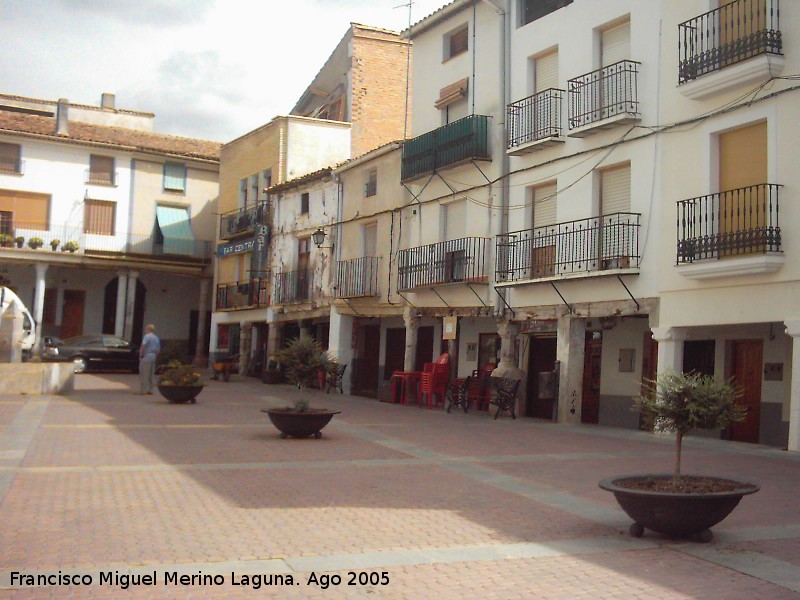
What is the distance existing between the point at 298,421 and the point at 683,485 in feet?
26.0

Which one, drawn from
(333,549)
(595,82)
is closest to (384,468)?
(333,549)

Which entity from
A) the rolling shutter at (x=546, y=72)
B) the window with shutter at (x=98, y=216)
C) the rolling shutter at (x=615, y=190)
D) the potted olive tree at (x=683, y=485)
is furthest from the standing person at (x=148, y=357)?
the window with shutter at (x=98, y=216)

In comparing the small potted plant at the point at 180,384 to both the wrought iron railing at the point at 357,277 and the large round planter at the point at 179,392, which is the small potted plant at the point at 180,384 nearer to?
the large round planter at the point at 179,392

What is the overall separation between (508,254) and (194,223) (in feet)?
84.8

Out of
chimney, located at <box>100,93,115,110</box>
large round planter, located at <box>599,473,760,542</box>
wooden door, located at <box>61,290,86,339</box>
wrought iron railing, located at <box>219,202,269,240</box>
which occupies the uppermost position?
chimney, located at <box>100,93,115,110</box>

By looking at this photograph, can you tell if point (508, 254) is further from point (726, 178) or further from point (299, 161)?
point (299, 161)

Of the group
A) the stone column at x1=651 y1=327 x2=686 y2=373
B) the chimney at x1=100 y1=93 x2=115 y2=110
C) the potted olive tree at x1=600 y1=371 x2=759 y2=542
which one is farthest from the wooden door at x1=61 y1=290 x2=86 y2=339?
the potted olive tree at x1=600 y1=371 x2=759 y2=542

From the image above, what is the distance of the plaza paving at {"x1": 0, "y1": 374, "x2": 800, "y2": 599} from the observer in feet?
20.7

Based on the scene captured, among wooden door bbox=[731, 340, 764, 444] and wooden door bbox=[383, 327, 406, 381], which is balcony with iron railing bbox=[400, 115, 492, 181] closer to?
wooden door bbox=[383, 327, 406, 381]

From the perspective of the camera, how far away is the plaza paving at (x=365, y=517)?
6.32m

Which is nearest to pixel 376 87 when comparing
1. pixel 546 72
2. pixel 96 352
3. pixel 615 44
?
pixel 546 72

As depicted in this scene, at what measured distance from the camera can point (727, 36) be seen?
15.7 meters

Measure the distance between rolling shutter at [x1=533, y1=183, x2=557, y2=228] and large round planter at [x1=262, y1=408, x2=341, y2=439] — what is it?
26.3 feet

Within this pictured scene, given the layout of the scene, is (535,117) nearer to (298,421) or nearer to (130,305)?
(298,421)
